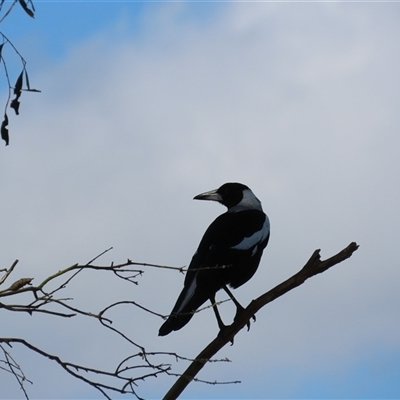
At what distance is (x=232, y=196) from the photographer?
19.5 ft

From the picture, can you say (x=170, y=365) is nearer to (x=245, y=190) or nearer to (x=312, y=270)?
(x=312, y=270)

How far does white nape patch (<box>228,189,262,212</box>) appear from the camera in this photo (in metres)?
5.66

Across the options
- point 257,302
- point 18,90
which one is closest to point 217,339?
point 257,302

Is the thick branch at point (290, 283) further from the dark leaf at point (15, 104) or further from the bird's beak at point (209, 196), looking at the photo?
the bird's beak at point (209, 196)

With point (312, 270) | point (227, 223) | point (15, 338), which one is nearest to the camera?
point (15, 338)

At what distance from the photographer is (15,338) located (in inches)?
114

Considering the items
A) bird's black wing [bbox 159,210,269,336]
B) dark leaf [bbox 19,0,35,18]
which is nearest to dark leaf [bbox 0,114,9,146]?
dark leaf [bbox 19,0,35,18]

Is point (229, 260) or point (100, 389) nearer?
point (100, 389)

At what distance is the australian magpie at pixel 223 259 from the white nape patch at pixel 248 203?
0.30m

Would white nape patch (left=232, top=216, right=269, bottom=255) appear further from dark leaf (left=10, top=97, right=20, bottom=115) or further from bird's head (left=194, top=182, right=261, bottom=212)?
dark leaf (left=10, top=97, right=20, bottom=115)

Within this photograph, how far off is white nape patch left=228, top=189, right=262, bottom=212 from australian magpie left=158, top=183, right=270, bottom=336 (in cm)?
30

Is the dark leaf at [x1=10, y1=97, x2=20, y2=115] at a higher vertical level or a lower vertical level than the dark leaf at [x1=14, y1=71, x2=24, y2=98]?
lower

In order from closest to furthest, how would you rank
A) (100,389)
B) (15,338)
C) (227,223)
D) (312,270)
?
(100,389)
(15,338)
(312,270)
(227,223)

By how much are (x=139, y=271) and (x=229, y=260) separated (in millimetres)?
1621
